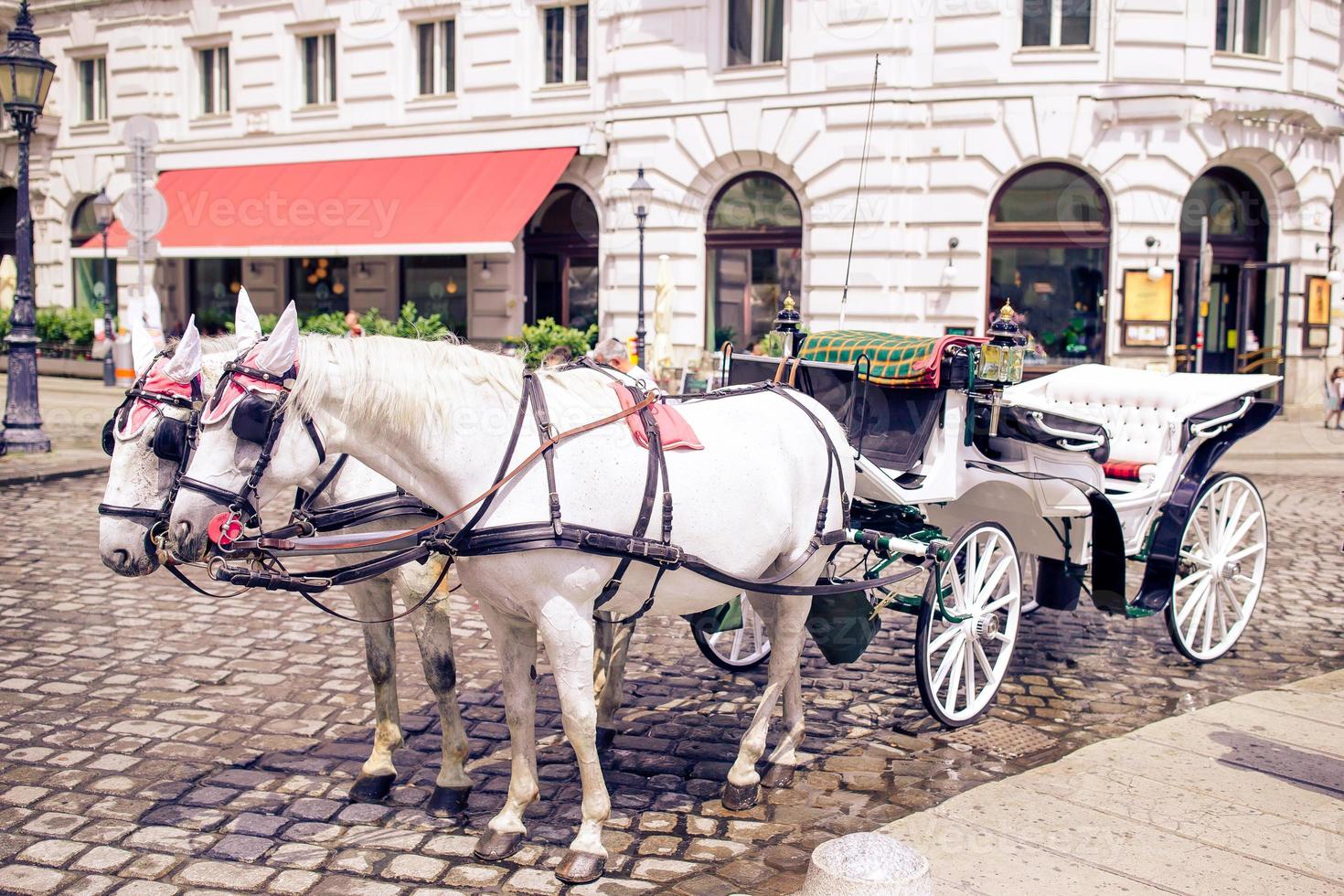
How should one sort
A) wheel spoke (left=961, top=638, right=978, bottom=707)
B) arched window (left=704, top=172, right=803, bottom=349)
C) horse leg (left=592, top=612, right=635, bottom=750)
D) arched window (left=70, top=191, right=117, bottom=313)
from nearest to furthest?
horse leg (left=592, top=612, right=635, bottom=750), wheel spoke (left=961, top=638, right=978, bottom=707), arched window (left=704, top=172, right=803, bottom=349), arched window (left=70, top=191, right=117, bottom=313)

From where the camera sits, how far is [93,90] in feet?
96.4

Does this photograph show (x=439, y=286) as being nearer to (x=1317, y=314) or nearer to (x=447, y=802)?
(x=1317, y=314)

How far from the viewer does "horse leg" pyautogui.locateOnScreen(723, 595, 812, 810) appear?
5078 mm

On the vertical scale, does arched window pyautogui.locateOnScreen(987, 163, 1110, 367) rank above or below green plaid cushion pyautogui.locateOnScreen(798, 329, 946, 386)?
above

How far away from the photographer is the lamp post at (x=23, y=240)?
45.6 feet

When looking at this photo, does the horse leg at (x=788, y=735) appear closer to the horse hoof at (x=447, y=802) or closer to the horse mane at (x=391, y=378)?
the horse hoof at (x=447, y=802)

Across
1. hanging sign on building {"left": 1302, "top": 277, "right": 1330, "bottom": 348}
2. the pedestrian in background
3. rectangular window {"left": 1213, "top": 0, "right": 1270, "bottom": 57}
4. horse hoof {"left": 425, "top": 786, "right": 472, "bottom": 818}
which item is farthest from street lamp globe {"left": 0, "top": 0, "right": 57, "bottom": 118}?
hanging sign on building {"left": 1302, "top": 277, "right": 1330, "bottom": 348}

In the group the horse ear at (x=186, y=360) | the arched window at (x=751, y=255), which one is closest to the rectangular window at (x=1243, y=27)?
the arched window at (x=751, y=255)

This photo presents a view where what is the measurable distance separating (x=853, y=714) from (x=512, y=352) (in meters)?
2.79

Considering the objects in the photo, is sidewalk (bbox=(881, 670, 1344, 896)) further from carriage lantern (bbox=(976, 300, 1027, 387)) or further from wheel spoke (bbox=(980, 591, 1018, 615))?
carriage lantern (bbox=(976, 300, 1027, 387))

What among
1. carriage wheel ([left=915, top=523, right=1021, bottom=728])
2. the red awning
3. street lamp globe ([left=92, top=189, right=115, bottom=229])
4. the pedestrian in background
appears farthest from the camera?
street lamp globe ([left=92, top=189, right=115, bottom=229])

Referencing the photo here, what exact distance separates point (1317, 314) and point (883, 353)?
768 inches

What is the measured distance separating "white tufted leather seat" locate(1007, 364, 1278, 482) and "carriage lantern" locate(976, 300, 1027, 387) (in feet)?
3.44

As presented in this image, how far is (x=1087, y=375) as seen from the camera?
833 centimetres
